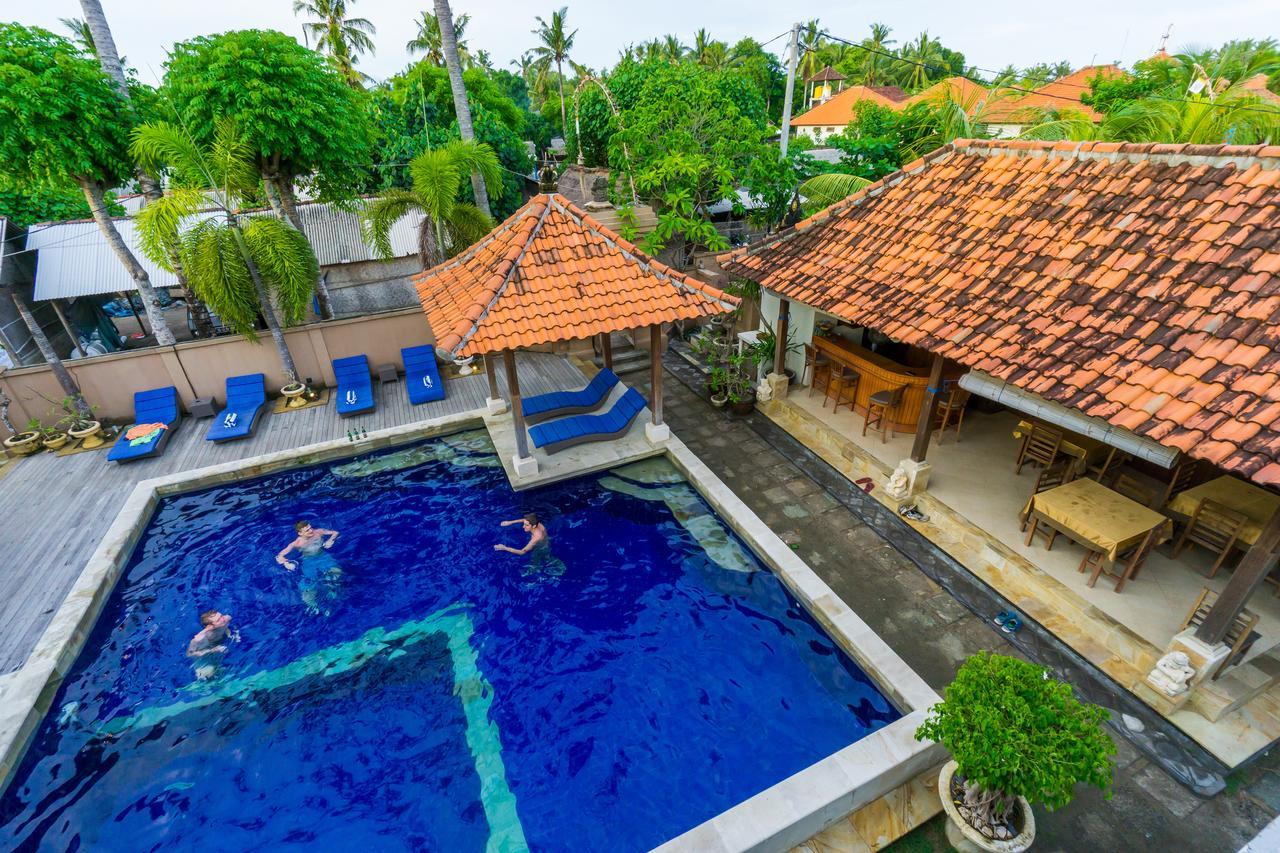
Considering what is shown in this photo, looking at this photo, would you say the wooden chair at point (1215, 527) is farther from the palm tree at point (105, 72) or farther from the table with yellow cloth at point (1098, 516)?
the palm tree at point (105, 72)

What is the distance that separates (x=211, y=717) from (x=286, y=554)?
→ 8.97 ft

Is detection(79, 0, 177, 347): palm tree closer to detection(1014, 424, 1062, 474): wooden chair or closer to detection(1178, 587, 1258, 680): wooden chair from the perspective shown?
detection(1014, 424, 1062, 474): wooden chair

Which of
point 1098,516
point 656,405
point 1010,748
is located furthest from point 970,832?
point 656,405

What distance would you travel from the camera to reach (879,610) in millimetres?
7484

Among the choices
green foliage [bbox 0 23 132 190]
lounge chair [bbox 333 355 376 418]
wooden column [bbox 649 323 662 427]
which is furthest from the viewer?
lounge chair [bbox 333 355 376 418]

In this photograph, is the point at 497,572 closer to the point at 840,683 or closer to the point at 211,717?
the point at 211,717

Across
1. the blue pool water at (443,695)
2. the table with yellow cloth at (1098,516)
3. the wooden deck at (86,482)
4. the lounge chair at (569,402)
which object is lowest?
the blue pool water at (443,695)

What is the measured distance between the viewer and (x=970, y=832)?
485 cm

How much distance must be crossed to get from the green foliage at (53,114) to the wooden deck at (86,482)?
566 centimetres

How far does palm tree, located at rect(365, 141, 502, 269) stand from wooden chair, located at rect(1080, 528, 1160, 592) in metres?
14.2

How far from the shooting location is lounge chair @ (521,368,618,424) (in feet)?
39.5

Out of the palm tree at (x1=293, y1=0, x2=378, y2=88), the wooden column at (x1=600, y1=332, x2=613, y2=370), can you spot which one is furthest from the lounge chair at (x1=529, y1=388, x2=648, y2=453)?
the palm tree at (x1=293, y1=0, x2=378, y2=88)

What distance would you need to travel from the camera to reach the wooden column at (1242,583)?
5.10 meters

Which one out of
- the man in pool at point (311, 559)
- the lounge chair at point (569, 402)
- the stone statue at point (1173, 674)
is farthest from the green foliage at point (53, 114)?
the stone statue at point (1173, 674)
